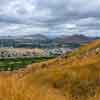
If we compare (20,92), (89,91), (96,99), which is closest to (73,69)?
(89,91)

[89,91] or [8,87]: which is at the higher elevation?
[8,87]

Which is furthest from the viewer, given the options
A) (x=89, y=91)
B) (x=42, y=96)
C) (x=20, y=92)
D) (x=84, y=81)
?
(x=84, y=81)

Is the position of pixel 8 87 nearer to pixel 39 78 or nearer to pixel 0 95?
pixel 0 95

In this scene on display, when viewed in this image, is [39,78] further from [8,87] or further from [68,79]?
[8,87]

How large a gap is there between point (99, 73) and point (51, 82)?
250cm

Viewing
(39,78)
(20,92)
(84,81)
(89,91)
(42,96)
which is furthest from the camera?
(39,78)

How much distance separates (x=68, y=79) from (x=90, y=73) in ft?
4.16

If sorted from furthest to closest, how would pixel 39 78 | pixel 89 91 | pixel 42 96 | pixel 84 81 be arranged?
pixel 39 78 → pixel 84 81 → pixel 89 91 → pixel 42 96

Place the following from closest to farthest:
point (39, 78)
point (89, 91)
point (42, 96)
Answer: point (42, 96), point (89, 91), point (39, 78)

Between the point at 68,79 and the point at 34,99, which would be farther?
the point at 68,79

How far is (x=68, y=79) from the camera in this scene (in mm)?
16750

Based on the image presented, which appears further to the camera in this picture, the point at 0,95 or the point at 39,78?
the point at 39,78

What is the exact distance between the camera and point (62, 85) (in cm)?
1622

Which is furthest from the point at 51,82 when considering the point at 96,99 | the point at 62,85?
the point at 96,99
